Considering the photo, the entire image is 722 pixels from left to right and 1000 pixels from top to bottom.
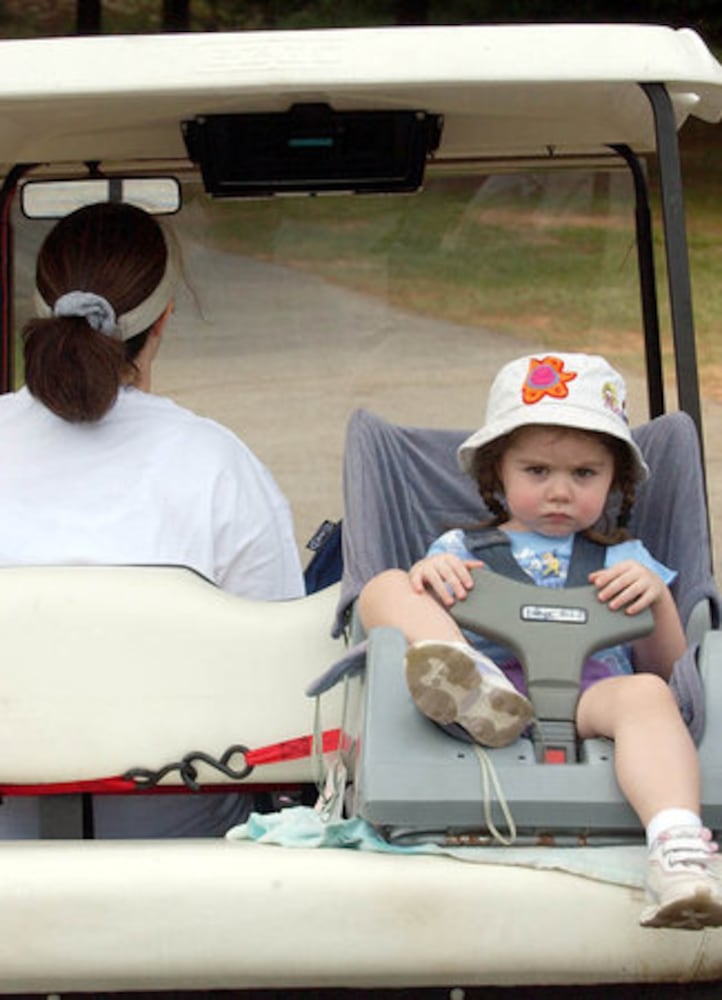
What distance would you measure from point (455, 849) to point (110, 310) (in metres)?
1.28

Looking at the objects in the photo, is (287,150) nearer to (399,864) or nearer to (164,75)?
(164,75)

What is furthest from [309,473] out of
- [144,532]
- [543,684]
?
[543,684]

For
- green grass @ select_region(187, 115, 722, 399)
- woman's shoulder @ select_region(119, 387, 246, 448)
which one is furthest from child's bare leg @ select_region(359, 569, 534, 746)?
green grass @ select_region(187, 115, 722, 399)

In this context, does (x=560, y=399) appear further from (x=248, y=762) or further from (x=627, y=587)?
(x=248, y=762)

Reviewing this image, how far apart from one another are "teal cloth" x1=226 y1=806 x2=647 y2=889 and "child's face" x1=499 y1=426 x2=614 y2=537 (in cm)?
64

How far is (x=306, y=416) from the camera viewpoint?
14.6ft

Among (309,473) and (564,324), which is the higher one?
(564,324)

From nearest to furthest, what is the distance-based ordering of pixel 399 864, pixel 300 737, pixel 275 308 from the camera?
pixel 399 864 < pixel 300 737 < pixel 275 308

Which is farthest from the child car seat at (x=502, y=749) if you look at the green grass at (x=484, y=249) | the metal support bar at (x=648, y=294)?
the metal support bar at (x=648, y=294)

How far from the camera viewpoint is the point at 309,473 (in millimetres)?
4531

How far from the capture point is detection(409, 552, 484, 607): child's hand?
3180mm

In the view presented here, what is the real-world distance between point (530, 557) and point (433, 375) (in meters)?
1.11

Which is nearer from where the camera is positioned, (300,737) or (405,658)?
(405,658)

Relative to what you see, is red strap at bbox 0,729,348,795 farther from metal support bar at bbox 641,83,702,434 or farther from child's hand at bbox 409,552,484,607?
metal support bar at bbox 641,83,702,434
